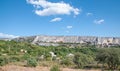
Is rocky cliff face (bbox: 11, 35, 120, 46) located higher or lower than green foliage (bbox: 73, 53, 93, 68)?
higher

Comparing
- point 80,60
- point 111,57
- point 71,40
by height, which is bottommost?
point 80,60

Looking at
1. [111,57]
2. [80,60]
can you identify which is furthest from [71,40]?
[111,57]

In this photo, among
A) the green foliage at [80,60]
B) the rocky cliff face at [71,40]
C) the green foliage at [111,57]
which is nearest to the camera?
the green foliage at [111,57]

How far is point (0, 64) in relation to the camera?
4094 cm

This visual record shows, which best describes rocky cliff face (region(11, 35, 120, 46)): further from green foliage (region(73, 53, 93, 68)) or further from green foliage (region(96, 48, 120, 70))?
green foliage (region(96, 48, 120, 70))

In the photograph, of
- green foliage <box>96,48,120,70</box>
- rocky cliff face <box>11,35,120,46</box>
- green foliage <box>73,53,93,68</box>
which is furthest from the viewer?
rocky cliff face <box>11,35,120,46</box>

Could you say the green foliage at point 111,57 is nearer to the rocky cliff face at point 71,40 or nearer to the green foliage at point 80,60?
the green foliage at point 80,60

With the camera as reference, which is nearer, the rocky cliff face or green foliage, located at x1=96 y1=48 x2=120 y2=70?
green foliage, located at x1=96 y1=48 x2=120 y2=70

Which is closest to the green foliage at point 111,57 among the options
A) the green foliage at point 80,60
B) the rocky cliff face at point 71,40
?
the green foliage at point 80,60

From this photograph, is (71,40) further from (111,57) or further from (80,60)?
(111,57)

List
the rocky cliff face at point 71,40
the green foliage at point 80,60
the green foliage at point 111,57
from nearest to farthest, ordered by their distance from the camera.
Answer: the green foliage at point 111,57 → the green foliage at point 80,60 → the rocky cliff face at point 71,40

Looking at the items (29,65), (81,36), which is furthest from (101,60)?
(81,36)

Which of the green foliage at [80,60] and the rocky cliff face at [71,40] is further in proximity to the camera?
the rocky cliff face at [71,40]

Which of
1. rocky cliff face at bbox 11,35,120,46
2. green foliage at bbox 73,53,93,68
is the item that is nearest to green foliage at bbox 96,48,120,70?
green foliage at bbox 73,53,93,68
